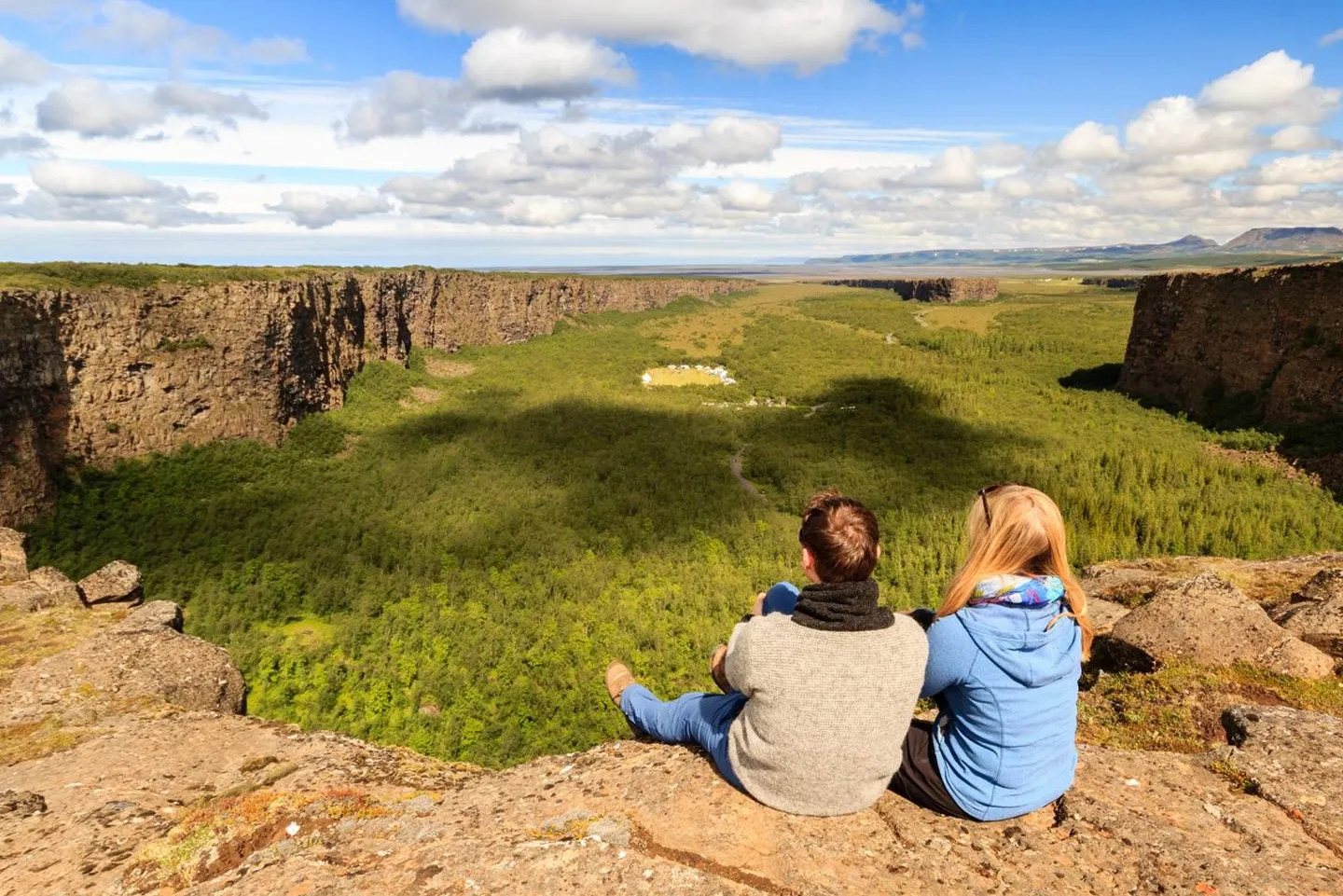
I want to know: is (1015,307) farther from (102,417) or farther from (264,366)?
(102,417)

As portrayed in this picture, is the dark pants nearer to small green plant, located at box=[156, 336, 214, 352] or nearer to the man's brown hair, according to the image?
the man's brown hair

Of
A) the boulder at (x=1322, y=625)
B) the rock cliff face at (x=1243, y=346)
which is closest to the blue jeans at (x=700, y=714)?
the boulder at (x=1322, y=625)

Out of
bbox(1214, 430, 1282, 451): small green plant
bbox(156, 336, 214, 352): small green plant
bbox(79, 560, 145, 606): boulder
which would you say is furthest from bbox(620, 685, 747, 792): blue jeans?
bbox(1214, 430, 1282, 451): small green plant

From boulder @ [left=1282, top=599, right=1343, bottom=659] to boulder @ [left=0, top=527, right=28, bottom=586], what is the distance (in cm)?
2734

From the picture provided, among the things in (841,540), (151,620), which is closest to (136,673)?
(151,620)

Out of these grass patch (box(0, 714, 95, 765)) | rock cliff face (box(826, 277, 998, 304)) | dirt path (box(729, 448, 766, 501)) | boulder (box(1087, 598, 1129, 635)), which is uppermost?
rock cliff face (box(826, 277, 998, 304))

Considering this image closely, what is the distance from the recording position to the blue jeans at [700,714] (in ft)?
17.2

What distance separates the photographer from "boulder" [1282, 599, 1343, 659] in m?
9.09

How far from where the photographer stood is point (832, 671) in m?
4.16

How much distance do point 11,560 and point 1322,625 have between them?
95.0 feet

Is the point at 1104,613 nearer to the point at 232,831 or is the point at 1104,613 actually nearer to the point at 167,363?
the point at 232,831

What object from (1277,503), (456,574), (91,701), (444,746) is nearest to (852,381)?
(1277,503)

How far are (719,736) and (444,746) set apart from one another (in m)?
13.7

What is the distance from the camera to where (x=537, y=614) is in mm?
22375
